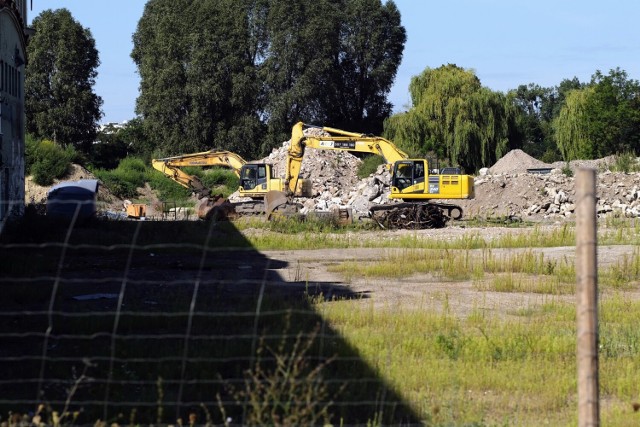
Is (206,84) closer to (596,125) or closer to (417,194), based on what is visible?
(596,125)

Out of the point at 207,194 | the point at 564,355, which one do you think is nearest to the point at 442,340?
the point at 564,355

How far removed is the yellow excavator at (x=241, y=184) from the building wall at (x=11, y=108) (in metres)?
6.81

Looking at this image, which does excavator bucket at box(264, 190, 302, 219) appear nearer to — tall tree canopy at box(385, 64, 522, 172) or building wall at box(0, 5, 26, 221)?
building wall at box(0, 5, 26, 221)

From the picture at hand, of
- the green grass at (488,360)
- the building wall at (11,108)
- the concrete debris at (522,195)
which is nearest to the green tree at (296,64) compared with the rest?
the concrete debris at (522,195)

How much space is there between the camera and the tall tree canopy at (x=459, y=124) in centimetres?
6125

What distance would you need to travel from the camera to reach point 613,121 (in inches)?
2603

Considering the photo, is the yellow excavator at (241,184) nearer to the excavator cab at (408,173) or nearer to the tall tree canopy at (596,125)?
the excavator cab at (408,173)

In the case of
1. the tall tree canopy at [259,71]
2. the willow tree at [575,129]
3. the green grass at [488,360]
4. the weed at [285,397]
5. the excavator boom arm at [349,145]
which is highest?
the tall tree canopy at [259,71]

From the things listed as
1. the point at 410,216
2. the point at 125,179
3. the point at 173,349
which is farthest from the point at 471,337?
the point at 125,179

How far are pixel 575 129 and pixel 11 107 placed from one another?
4639 centimetres

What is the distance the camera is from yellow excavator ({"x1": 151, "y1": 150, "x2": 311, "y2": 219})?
120 feet

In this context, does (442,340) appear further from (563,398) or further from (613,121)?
(613,121)

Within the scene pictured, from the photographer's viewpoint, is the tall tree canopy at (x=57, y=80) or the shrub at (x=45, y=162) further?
the tall tree canopy at (x=57, y=80)

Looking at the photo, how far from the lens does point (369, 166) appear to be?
55.3m
